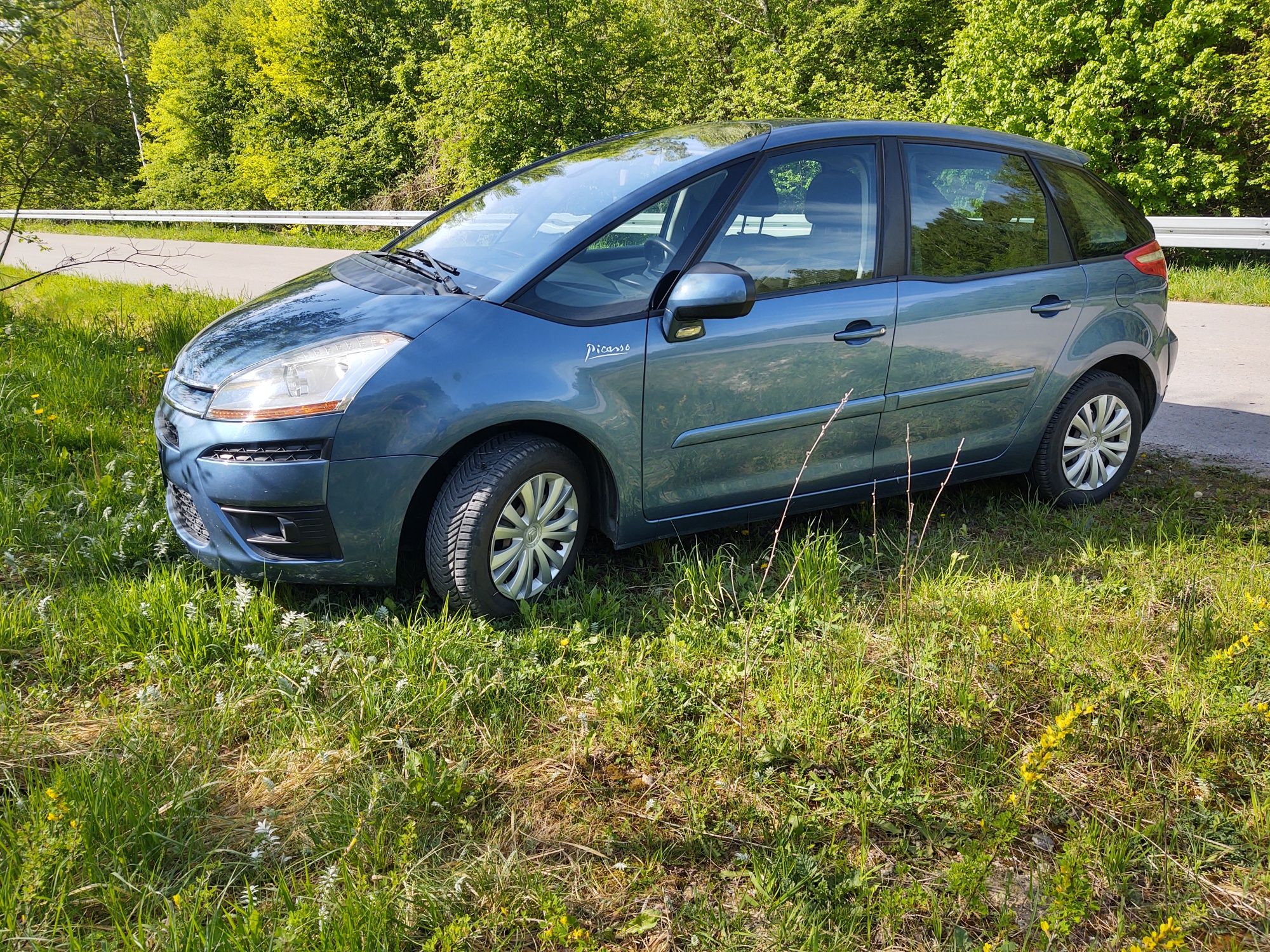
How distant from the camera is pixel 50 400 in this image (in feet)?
16.8

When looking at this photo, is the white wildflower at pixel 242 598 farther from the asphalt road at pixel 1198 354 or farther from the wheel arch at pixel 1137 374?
the wheel arch at pixel 1137 374

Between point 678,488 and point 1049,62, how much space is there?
14.5 meters

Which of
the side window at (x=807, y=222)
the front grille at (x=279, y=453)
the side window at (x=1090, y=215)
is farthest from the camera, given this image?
the side window at (x=1090, y=215)

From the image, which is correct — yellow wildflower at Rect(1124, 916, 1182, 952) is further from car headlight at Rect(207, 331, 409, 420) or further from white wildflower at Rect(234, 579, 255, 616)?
white wildflower at Rect(234, 579, 255, 616)

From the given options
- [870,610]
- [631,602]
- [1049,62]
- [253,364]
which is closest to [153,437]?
[253,364]

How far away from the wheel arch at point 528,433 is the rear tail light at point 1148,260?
9.71ft

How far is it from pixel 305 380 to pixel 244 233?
734 inches

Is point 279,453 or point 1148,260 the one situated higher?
point 1148,260

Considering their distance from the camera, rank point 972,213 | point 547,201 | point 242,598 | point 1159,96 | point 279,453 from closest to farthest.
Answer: point 279,453 → point 242,598 → point 547,201 → point 972,213 → point 1159,96

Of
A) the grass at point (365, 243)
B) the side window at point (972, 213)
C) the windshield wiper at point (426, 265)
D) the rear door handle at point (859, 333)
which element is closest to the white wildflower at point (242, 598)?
the windshield wiper at point (426, 265)

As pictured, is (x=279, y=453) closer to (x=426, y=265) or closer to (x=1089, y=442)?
(x=426, y=265)

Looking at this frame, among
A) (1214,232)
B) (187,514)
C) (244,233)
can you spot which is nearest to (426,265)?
(187,514)

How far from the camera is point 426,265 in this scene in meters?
3.73

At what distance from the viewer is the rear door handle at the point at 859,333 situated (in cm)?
368
